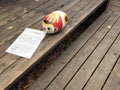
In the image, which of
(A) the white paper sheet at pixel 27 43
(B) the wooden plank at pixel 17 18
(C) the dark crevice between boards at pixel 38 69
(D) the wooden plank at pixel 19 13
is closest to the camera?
(A) the white paper sheet at pixel 27 43

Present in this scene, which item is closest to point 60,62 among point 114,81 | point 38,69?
point 38,69

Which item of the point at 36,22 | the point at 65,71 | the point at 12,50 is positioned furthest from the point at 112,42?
the point at 12,50

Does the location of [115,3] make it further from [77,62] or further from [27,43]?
[27,43]

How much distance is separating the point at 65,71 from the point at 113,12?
6.47ft

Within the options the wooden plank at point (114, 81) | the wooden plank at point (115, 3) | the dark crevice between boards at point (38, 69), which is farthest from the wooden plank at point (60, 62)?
the wooden plank at point (115, 3)

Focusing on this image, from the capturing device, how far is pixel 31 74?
234 cm

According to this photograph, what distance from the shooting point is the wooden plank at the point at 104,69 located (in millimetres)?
1973

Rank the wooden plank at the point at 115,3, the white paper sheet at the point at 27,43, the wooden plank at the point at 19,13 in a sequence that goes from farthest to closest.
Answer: the wooden plank at the point at 115,3
the wooden plank at the point at 19,13
the white paper sheet at the point at 27,43

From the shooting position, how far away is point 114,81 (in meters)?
2.04

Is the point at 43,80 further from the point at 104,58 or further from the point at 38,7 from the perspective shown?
the point at 38,7

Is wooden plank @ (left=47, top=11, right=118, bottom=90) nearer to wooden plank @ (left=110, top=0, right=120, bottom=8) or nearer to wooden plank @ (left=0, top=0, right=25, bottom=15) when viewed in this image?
wooden plank @ (left=110, top=0, right=120, bottom=8)

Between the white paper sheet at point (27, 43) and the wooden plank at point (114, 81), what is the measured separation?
928 mm

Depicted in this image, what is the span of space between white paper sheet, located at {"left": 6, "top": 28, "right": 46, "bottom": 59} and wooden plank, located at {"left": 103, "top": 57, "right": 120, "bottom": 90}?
36.5 inches

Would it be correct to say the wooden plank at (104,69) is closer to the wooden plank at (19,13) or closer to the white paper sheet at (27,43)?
the white paper sheet at (27,43)
